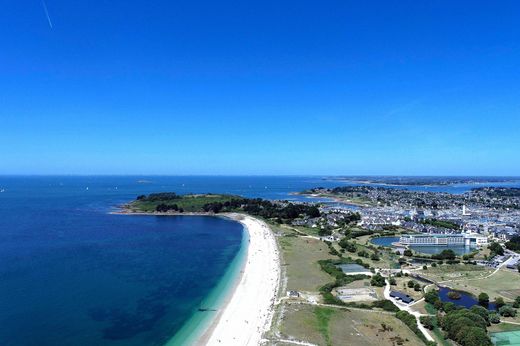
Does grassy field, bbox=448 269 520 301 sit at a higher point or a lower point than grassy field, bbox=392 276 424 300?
lower

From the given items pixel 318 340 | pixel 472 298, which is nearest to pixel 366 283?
pixel 472 298

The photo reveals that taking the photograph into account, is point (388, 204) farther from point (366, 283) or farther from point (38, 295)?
point (38, 295)

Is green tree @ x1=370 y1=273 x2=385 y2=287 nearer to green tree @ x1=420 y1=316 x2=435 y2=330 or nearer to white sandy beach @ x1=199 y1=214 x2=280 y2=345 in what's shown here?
green tree @ x1=420 y1=316 x2=435 y2=330

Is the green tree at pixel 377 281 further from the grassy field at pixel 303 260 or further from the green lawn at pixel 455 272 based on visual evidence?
the green lawn at pixel 455 272

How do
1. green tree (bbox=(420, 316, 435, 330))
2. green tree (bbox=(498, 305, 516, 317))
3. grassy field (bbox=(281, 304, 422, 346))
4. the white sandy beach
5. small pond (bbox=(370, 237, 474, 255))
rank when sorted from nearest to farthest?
1. grassy field (bbox=(281, 304, 422, 346))
2. the white sandy beach
3. green tree (bbox=(420, 316, 435, 330))
4. green tree (bbox=(498, 305, 516, 317))
5. small pond (bbox=(370, 237, 474, 255))

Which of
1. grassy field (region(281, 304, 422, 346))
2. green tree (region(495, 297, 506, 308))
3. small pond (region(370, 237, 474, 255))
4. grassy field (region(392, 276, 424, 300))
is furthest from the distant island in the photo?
grassy field (region(281, 304, 422, 346))

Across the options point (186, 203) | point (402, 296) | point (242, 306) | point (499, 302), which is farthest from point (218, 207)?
point (499, 302)
